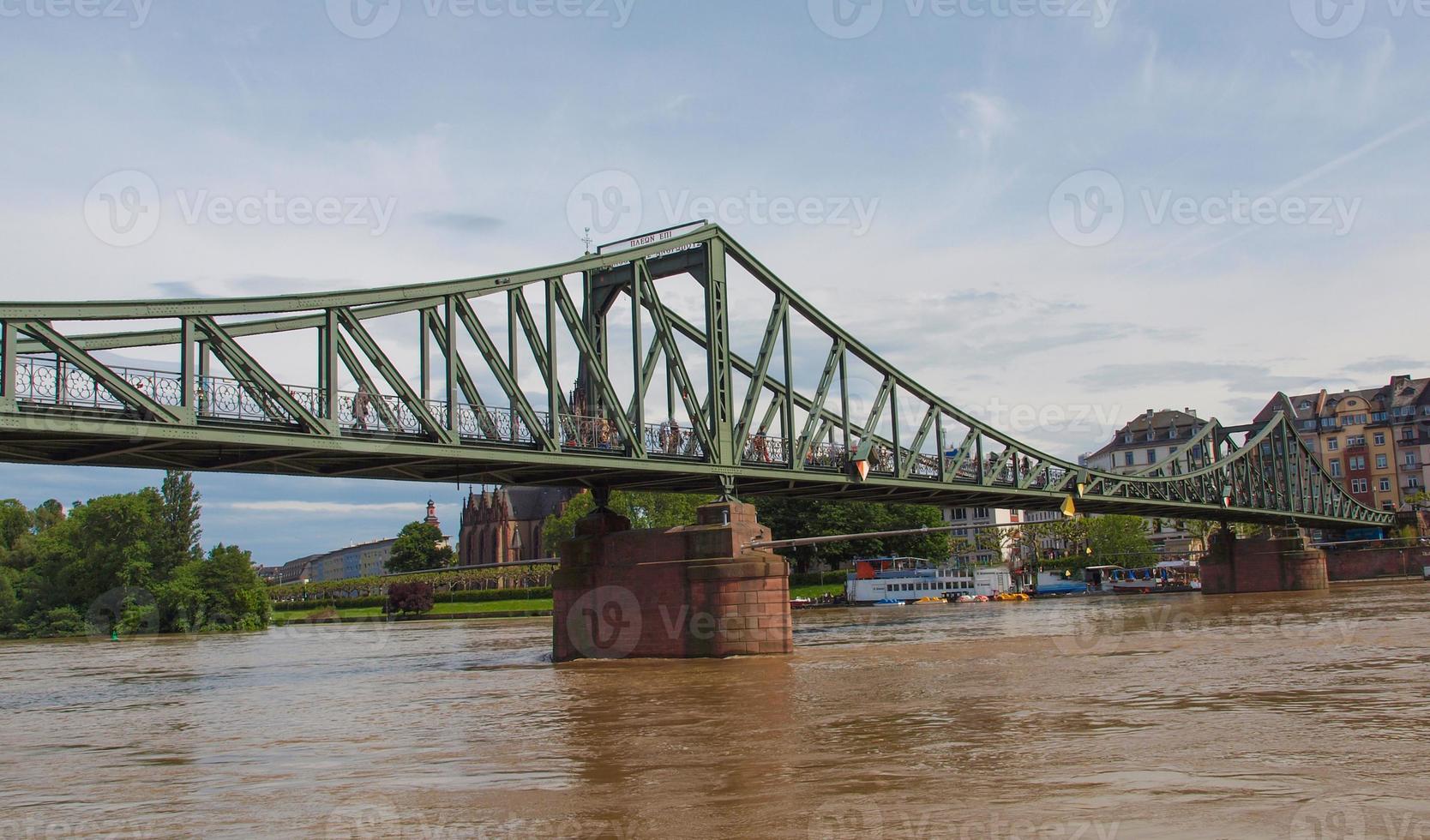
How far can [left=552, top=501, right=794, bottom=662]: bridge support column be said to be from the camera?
36.2 meters

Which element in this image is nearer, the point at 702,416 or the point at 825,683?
the point at 825,683

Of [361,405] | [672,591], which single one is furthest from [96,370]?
[672,591]

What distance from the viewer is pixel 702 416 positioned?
42.2 meters

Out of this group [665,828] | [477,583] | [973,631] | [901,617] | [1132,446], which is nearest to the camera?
[665,828]

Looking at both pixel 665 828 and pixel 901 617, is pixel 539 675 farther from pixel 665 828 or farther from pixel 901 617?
pixel 901 617

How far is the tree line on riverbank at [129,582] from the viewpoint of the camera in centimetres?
9012

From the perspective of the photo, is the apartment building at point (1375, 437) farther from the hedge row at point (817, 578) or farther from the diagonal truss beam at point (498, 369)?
the diagonal truss beam at point (498, 369)

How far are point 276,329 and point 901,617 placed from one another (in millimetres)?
50778

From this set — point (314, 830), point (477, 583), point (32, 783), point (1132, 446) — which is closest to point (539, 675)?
point (32, 783)

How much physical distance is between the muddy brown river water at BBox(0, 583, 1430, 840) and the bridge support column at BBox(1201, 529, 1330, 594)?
5965 cm

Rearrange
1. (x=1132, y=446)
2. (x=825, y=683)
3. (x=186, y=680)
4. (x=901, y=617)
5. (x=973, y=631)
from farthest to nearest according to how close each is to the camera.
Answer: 1. (x=1132, y=446)
2. (x=901, y=617)
3. (x=973, y=631)
4. (x=186, y=680)
5. (x=825, y=683)

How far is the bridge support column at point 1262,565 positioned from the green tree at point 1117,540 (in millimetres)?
29901

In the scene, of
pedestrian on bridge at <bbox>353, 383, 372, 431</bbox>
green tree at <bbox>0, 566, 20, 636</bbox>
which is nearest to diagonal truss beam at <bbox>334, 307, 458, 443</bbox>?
pedestrian on bridge at <bbox>353, 383, 372, 431</bbox>

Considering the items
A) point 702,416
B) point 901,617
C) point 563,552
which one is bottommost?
point 901,617
